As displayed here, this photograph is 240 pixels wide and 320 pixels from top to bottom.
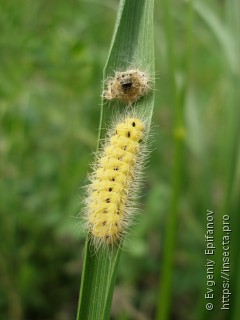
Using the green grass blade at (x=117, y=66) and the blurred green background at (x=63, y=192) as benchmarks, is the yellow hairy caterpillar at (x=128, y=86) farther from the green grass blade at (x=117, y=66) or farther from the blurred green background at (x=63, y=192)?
the blurred green background at (x=63, y=192)

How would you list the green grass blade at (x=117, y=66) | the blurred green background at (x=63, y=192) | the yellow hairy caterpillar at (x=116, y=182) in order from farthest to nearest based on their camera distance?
the blurred green background at (x=63, y=192) < the yellow hairy caterpillar at (x=116, y=182) < the green grass blade at (x=117, y=66)

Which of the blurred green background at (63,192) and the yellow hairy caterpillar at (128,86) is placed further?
the blurred green background at (63,192)

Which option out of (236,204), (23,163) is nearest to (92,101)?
(23,163)

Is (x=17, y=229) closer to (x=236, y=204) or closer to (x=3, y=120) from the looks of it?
(x=3, y=120)

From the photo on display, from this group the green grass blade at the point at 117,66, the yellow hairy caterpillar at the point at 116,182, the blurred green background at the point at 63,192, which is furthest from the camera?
the blurred green background at the point at 63,192

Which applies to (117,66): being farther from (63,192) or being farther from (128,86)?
(63,192)

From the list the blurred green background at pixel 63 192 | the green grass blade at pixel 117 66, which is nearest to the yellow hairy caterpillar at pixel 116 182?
the green grass blade at pixel 117 66

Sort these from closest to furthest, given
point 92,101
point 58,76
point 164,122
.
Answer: point 58,76
point 92,101
point 164,122

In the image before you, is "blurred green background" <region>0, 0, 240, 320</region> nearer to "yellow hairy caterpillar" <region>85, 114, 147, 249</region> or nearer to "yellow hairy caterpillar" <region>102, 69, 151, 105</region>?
"yellow hairy caterpillar" <region>102, 69, 151, 105</region>
